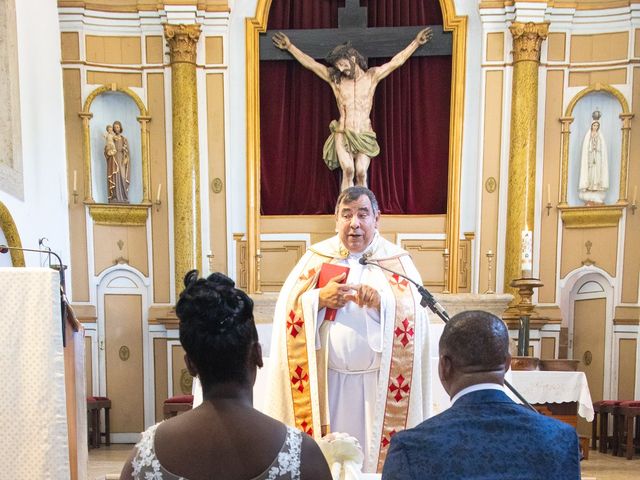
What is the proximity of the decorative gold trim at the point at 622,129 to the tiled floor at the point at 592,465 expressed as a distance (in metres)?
3.01

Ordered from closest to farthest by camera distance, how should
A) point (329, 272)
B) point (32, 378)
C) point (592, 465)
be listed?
point (329, 272)
point (32, 378)
point (592, 465)

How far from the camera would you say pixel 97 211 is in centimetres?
765

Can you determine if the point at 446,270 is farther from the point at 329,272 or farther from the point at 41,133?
the point at 41,133

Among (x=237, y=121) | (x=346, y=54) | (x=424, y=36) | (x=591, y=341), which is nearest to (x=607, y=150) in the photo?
(x=591, y=341)

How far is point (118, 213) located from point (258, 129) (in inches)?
83.0

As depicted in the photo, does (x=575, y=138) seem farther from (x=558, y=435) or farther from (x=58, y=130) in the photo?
(x=558, y=435)

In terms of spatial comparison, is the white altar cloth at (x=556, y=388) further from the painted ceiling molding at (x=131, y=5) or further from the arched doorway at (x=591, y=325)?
the painted ceiling molding at (x=131, y=5)

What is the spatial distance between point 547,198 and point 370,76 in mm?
2735

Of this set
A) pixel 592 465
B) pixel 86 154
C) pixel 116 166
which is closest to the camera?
pixel 592 465

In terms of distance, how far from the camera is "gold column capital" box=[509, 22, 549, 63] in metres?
7.30

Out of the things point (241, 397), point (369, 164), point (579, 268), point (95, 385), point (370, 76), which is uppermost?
point (370, 76)

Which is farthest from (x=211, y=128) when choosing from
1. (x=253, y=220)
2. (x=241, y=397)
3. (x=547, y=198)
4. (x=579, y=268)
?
(x=241, y=397)

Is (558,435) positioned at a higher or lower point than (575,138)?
lower

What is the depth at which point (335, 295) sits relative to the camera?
290 cm
